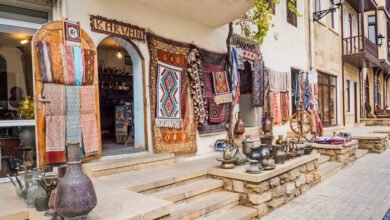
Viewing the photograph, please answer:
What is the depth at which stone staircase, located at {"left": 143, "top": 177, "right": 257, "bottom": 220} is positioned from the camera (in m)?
3.21

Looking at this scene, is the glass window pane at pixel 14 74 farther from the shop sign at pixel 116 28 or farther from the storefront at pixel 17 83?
the shop sign at pixel 116 28

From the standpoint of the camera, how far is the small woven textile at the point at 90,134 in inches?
145

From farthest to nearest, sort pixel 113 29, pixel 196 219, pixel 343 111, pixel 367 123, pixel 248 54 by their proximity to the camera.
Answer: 1. pixel 367 123
2. pixel 343 111
3. pixel 248 54
4. pixel 113 29
5. pixel 196 219

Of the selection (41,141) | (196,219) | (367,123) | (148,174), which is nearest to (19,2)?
(41,141)

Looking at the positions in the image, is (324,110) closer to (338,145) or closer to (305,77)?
(305,77)

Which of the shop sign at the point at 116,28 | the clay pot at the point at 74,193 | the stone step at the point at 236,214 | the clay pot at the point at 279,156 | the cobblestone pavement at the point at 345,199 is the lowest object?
the cobblestone pavement at the point at 345,199

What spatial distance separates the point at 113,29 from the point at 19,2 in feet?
3.69

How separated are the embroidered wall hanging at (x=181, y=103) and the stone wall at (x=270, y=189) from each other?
1084mm

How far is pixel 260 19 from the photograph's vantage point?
6012 millimetres

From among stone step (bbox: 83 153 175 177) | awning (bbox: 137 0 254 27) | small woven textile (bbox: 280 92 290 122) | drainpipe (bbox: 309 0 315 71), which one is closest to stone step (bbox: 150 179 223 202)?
stone step (bbox: 83 153 175 177)

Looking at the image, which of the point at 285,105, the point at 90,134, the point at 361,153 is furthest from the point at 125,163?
the point at 361,153

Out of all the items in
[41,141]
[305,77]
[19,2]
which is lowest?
[41,141]

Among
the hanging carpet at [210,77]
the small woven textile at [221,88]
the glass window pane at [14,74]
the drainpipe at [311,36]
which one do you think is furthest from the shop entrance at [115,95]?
the drainpipe at [311,36]

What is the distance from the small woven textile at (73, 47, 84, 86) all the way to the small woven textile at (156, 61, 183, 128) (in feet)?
4.21
